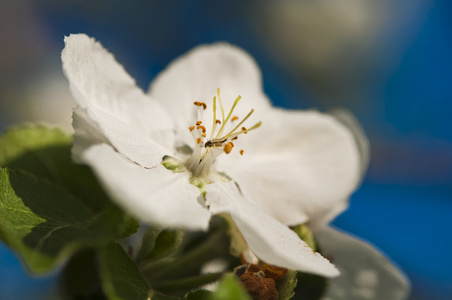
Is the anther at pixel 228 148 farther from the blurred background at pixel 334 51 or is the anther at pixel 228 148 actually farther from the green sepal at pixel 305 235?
the blurred background at pixel 334 51

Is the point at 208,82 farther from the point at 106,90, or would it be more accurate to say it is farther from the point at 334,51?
the point at 334,51

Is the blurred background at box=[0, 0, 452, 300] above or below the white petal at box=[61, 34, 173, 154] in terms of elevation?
above

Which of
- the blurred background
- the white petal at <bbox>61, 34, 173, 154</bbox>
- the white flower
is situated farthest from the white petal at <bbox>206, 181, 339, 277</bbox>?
the blurred background

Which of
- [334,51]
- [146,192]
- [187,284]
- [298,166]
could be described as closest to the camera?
[146,192]

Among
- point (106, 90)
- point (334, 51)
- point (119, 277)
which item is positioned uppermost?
point (334, 51)

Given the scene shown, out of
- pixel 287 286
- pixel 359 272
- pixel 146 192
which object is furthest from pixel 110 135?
pixel 359 272

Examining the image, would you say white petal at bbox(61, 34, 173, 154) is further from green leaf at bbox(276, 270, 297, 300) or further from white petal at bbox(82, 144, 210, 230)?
green leaf at bbox(276, 270, 297, 300)

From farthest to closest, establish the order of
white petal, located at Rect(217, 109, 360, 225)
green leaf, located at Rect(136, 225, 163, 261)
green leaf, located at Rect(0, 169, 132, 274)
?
1. white petal, located at Rect(217, 109, 360, 225)
2. green leaf, located at Rect(136, 225, 163, 261)
3. green leaf, located at Rect(0, 169, 132, 274)
